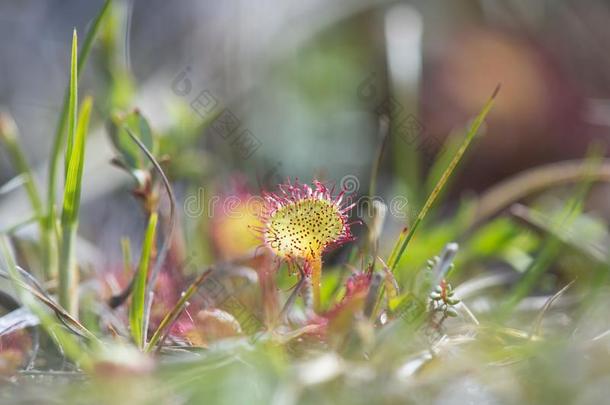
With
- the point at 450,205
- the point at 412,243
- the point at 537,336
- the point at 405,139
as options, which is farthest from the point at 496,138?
the point at 537,336

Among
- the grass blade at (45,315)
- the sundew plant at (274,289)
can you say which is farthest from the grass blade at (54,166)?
the grass blade at (45,315)

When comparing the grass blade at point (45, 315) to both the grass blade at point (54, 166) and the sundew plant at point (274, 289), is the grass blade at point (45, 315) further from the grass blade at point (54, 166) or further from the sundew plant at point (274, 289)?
the grass blade at point (54, 166)

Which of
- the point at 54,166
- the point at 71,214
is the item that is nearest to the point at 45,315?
the point at 71,214

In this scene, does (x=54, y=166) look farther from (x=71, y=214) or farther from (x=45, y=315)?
(x=45, y=315)

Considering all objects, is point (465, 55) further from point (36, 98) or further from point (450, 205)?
point (36, 98)

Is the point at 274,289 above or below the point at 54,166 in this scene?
below

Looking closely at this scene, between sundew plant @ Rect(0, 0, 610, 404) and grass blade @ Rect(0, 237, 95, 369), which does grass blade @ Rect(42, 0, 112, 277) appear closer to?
sundew plant @ Rect(0, 0, 610, 404)

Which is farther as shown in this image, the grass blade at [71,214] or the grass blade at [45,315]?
the grass blade at [71,214]
